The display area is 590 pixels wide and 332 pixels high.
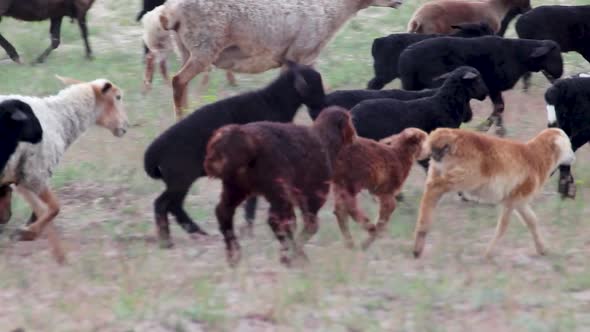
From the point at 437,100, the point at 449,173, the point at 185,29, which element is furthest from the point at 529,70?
the point at 449,173

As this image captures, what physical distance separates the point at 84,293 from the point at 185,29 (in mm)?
5257

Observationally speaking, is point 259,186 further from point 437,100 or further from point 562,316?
point 437,100

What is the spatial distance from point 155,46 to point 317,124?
5.49 metres

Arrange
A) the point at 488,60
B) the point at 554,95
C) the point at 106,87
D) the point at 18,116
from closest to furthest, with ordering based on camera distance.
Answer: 1. the point at 18,116
2. the point at 106,87
3. the point at 554,95
4. the point at 488,60

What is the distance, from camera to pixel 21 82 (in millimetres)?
14266

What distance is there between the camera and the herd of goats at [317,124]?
318 inches

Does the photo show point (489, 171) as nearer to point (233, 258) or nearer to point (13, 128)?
point (233, 258)

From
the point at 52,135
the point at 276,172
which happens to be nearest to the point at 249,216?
the point at 276,172

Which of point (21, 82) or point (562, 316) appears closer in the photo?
point (562, 316)

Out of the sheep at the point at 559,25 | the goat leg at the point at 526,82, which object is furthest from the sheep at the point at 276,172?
→ the goat leg at the point at 526,82

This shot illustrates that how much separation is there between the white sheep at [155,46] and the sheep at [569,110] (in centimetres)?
449

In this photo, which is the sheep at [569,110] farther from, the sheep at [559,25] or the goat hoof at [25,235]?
the goat hoof at [25,235]

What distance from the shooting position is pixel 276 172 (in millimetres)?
7871

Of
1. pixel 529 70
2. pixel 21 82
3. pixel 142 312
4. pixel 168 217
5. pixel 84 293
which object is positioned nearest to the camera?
pixel 142 312
